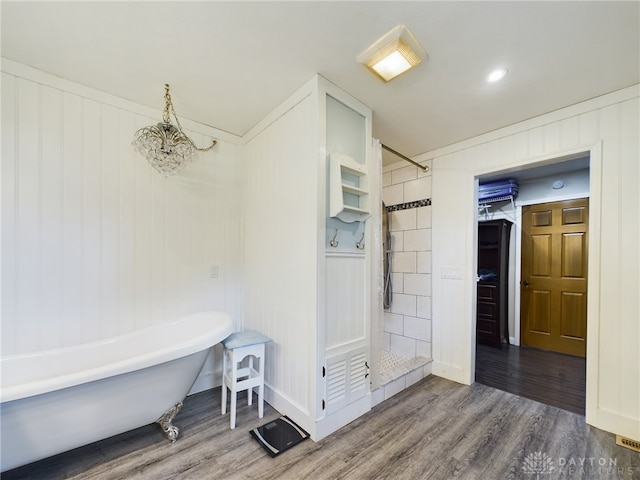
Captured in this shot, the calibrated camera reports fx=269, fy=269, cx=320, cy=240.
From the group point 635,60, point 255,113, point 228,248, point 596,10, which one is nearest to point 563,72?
point 635,60

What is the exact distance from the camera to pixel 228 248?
262cm

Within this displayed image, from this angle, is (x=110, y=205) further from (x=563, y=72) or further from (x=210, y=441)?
(x=563, y=72)

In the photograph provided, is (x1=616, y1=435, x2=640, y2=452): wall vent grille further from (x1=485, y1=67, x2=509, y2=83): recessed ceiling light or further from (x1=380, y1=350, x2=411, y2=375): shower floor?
(x1=485, y1=67, x2=509, y2=83): recessed ceiling light

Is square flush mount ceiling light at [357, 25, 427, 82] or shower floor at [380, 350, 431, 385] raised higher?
square flush mount ceiling light at [357, 25, 427, 82]

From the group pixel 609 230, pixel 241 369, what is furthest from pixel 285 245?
pixel 609 230

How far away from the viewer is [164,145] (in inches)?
75.9

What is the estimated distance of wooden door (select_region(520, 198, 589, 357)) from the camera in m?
3.40

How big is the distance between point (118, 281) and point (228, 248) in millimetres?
891

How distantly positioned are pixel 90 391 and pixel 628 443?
325cm

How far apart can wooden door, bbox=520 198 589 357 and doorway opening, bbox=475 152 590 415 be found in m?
0.04

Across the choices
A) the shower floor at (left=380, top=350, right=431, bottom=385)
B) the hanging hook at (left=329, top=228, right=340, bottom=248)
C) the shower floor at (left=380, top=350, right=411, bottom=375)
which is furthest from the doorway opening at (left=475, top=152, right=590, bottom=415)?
the hanging hook at (left=329, top=228, right=340, bottom=248)

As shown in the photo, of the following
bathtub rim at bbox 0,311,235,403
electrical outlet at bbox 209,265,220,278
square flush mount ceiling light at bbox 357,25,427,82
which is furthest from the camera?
electrical outlet at bbox 209,265,220,278

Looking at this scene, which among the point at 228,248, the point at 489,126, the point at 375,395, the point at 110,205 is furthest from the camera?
the point at 228,248

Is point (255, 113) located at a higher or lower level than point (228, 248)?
higher
